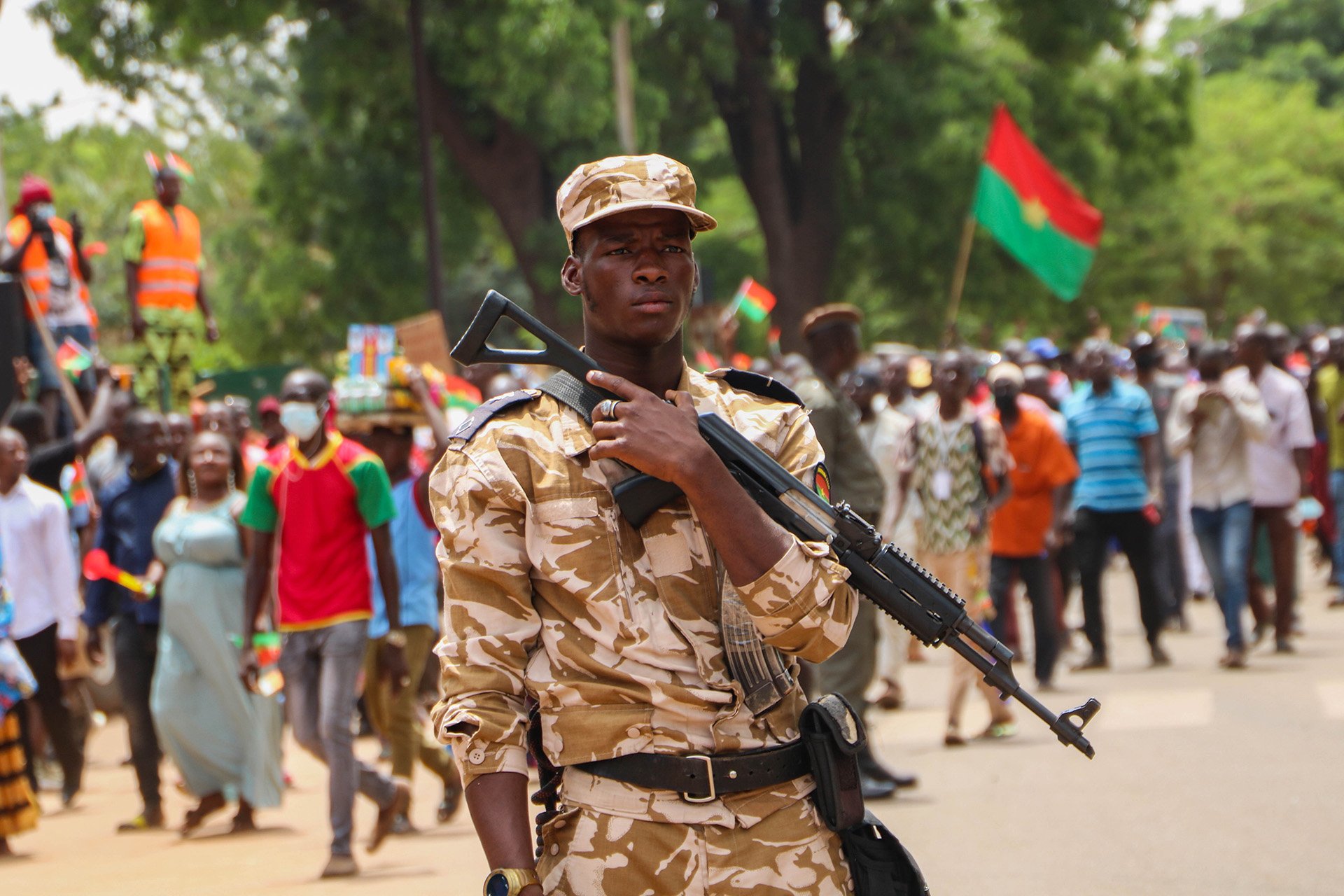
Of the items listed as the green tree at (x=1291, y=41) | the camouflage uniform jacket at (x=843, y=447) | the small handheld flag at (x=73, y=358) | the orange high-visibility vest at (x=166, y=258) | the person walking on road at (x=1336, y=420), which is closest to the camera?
the camouflage uniform jacket at (x=843, y=447)

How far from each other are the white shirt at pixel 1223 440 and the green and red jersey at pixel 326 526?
6.45 metres

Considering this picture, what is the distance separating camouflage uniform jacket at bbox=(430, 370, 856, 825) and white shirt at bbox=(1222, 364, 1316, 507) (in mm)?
10106

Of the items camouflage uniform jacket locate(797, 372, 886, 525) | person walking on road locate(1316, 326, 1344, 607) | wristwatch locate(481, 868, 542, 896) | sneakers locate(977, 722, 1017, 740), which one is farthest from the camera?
person walking on road locate(1316, 326, 1344, 607)

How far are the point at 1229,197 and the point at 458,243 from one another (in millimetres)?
25847

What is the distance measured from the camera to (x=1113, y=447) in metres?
12.7

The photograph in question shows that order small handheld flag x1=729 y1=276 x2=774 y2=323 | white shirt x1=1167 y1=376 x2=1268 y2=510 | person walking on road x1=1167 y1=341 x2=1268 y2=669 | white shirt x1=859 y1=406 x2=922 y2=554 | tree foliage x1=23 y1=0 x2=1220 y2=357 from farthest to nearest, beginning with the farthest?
tree foliage x1=23 y1=0 x2=1220 y2=357 < small handheld flag x1=729 y1=276 x2=774 y2=323 < white shirt x1=1167 y1=376 x2=1268 y2=510 < person walking on road x1=1167 y1=341 x2=1268 y2=669 < white shirt x1=859 y1=406 x2=922 y2=554

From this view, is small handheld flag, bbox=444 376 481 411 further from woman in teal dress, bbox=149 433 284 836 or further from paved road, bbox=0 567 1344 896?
woman in teal dress, bbox=149 433 284 836

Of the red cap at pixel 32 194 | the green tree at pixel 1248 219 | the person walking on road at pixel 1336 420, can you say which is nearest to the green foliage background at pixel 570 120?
the person walking on road at pixel 1336 420

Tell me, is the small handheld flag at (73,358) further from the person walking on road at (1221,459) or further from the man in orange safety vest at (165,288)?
the person walking on road at (1221,459)

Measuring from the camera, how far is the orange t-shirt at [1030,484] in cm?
1162

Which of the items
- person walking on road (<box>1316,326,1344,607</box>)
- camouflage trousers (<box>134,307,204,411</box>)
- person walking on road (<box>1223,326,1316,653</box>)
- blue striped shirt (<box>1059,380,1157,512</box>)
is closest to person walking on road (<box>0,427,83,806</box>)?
camouflage trousers (<box>134,307,204,411</box>)

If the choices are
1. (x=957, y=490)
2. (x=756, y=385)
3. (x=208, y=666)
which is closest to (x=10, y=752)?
(x=208, y=666)

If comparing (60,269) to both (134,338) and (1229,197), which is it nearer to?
(134,338)

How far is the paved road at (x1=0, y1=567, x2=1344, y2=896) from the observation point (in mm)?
6883
